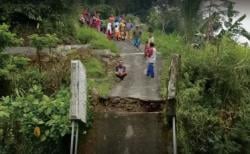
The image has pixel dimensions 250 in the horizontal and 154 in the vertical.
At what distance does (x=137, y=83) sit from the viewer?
15688 millimetres

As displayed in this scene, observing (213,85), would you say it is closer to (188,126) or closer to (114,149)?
(188,126)

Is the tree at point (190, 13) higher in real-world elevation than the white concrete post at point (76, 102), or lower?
higher

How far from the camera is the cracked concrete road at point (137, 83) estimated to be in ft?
45.5

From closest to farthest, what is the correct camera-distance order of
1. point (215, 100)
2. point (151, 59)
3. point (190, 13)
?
1. point (215, 100)
2. point (151, 59)
3. point (190, 13)

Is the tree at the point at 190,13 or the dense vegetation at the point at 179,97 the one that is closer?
the dense vegetation at the point at 179,97

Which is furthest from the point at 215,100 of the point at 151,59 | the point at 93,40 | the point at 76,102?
the point at 93,40

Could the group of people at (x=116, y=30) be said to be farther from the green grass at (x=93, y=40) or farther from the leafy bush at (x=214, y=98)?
the leafy bush at (x=214, y=98)

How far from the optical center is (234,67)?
1272 cm

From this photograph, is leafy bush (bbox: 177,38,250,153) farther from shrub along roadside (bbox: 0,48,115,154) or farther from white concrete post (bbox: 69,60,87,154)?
shrub along roadside (bbox: 0,48,115,154)

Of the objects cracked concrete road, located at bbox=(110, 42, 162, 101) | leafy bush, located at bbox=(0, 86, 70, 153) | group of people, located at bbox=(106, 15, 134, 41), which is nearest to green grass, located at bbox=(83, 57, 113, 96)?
cracked concrete road, located at bbox=(110, 42, 162, 101)

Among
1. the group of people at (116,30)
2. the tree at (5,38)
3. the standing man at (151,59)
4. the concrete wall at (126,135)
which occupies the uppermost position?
the group of people at (116,30)

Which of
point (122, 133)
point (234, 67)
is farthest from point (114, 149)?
point (234, 67)

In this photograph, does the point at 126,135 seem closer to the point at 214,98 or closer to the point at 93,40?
the point at 214,98

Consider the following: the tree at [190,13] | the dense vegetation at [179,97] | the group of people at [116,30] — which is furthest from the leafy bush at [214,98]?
the group of people at [116,30]
